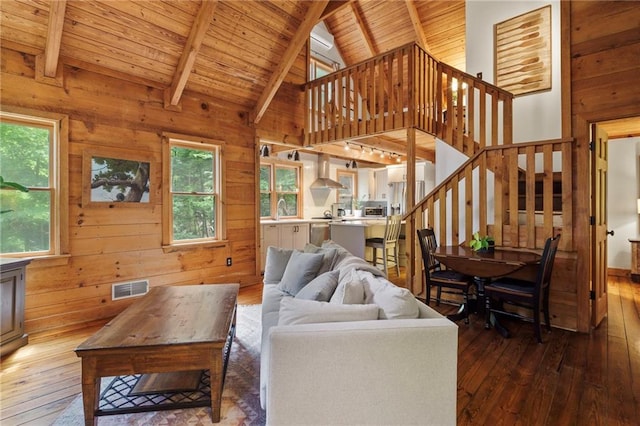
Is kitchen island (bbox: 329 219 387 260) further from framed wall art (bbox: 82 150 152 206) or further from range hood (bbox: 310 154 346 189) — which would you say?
framed wall art (bbox: 82 150 152 206)

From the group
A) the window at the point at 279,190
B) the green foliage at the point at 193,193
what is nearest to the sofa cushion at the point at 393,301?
the green foliage at the point at 193,193

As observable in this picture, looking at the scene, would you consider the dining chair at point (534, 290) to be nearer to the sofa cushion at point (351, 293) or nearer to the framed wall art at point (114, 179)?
the sofa cushion at point (351, 293)

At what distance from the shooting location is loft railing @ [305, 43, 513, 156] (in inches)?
158

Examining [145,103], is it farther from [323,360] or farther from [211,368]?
→ [323,360]

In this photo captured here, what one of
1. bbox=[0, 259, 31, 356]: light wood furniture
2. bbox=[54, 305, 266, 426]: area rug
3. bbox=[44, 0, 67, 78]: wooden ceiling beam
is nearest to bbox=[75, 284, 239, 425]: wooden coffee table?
bbox=[54, 305, 266, 426]: area rug

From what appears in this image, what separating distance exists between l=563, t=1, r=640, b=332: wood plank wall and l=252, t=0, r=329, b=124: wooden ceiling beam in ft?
8.61

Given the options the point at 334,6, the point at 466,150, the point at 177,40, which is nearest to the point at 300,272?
the point at 466,150

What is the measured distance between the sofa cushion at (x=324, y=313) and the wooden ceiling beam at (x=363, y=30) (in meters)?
6.43

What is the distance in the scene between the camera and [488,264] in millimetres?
2818

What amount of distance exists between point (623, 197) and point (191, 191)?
6.53 meters

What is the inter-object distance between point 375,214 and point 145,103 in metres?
5.43

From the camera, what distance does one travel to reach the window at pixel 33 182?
2.96 meters

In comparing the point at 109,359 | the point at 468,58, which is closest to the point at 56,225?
the point at 109,359

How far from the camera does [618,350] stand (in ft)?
8.46
